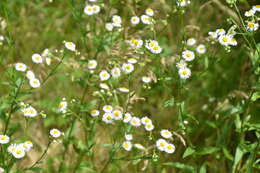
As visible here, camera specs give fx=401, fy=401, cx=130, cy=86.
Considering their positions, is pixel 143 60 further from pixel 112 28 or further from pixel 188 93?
pixel 188 93

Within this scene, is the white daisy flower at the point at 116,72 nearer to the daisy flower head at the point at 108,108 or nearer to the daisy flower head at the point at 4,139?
the daisy flower head at the point at 108,108

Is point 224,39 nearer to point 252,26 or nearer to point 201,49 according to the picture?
point 252,26

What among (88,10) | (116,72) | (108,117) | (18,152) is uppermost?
(88,10)

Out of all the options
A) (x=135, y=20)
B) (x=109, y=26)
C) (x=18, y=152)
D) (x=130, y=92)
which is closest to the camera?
A: (x=18, y=152)

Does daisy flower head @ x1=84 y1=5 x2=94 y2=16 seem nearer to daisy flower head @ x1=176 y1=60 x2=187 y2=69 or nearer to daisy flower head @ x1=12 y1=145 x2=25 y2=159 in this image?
daisy flower head @ x1=176 y1=60 x2=187 y2=69

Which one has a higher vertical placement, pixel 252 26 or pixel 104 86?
pixel 252 26

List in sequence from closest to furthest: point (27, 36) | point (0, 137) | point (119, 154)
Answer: point (0, 137) < point (119, 154) < point (27, 36)

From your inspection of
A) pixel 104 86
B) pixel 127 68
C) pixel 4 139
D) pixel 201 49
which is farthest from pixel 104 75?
pixel 201 49

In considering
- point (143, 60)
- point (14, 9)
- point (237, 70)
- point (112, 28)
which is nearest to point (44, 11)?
point (14, 9)
